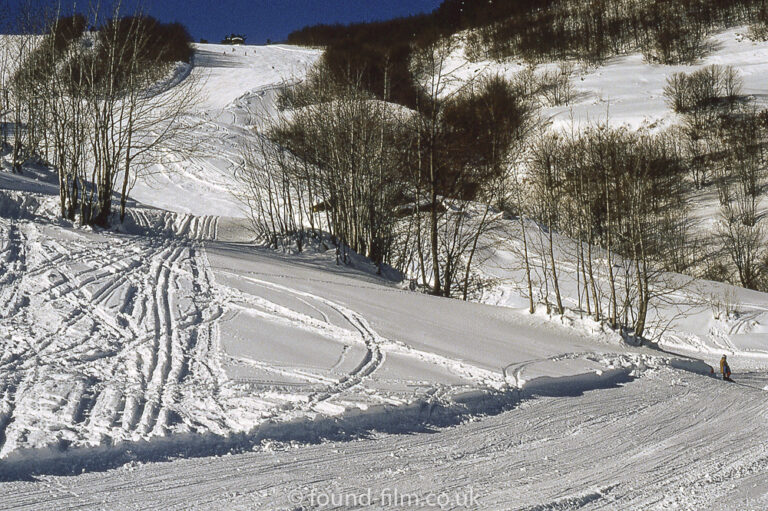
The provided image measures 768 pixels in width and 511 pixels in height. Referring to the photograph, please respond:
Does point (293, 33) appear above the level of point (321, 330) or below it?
above

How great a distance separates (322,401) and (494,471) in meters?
1.61

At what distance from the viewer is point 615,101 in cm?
4094

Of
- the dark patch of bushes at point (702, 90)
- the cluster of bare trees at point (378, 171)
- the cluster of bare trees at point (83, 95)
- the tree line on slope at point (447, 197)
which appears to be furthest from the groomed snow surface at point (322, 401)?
the dark patch of bushes at point (702, 90)

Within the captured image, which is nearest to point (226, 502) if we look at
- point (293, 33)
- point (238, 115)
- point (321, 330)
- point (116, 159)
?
point (321, 330)

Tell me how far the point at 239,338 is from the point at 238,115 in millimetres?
30773

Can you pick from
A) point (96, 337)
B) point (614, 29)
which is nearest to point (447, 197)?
point (96, 337)

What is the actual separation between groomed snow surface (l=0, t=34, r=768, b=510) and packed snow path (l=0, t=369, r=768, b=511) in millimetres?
16

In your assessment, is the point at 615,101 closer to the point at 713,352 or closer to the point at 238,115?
the point at 238,115

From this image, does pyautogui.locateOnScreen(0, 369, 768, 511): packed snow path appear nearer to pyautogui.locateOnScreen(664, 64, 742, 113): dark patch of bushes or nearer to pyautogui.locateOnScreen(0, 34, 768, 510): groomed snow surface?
pyautogui.locateOnScreen(0, 34, 768, 510): groomed snow surface

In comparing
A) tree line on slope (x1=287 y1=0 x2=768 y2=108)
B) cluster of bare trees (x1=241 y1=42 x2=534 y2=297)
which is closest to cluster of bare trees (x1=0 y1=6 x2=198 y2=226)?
cluster of bare trees (x1=241 y1=42 x2=534 y2=297)

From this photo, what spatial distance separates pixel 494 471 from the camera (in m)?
4.19

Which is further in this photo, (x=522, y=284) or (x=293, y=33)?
(x=293, y=33)

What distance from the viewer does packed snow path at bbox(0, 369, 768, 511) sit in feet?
12.0

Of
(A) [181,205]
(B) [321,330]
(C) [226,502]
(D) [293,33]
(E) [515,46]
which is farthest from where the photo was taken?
(D) [293,33]
